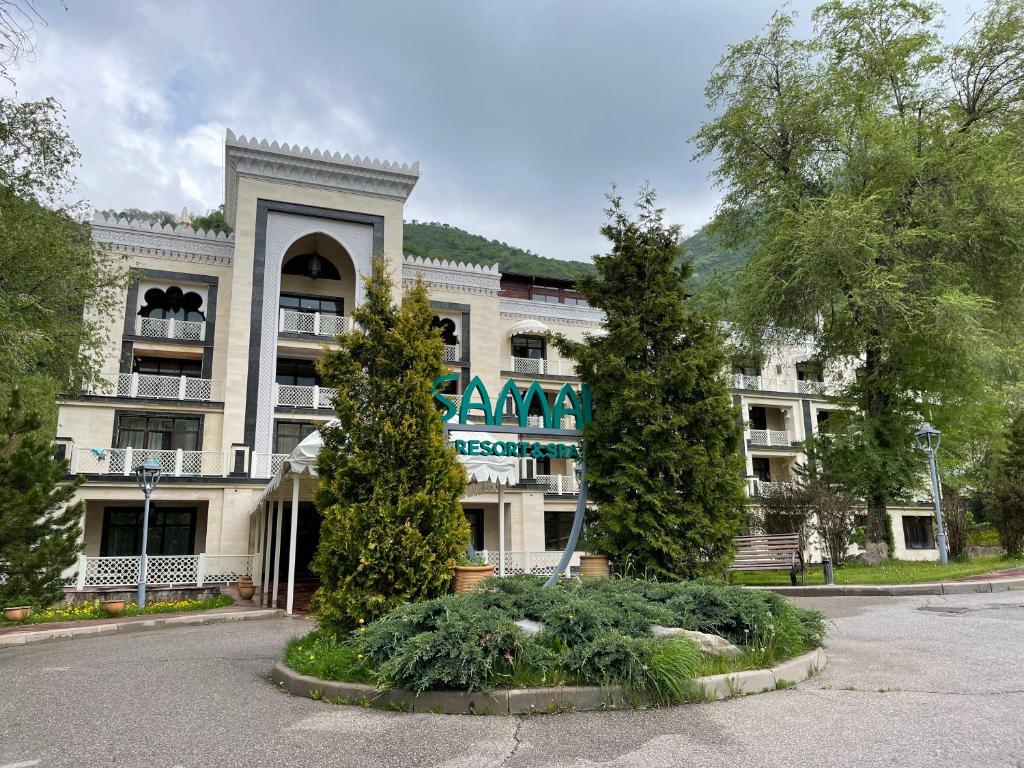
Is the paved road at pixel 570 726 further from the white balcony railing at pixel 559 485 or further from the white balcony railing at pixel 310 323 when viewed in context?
the white balcony railing at pixel 559 485

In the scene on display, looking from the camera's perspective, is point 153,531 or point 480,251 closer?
point 153,531

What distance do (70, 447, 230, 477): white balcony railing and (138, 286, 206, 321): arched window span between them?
5697 millimetres

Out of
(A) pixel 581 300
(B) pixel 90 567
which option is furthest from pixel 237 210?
(A) pixel 581 300

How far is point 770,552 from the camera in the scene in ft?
45.0

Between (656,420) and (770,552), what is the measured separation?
19.8 ft

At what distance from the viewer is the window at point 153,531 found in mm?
23594

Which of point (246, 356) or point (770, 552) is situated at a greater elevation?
point (246, 356)

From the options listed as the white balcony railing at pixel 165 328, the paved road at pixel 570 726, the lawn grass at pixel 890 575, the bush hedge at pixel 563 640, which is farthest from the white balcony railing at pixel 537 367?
the paved road at pixel 570 726

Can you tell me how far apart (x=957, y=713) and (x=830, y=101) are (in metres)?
20.5

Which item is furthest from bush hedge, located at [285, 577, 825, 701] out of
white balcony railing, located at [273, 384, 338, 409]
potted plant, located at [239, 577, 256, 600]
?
white balcony railing, located at [273, 384, 338, 409]

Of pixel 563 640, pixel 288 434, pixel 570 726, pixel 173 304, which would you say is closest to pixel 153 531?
pixel 288 434

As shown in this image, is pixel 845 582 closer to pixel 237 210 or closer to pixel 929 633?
pixel 929 633

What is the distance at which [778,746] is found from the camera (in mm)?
4051

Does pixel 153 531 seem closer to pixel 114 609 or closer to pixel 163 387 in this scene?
pixel 163 387
